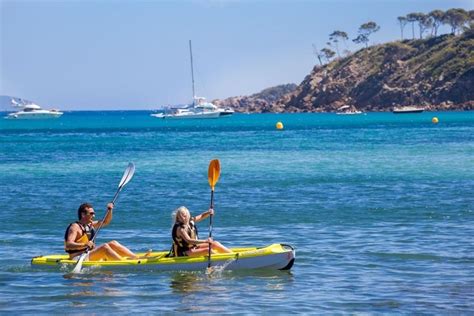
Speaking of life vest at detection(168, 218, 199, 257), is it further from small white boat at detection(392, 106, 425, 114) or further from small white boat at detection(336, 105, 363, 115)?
small white boat at detection(336, 105, 363, 115)

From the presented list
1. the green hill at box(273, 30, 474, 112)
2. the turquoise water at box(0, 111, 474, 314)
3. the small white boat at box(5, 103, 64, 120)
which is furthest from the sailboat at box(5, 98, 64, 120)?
the turquoise water at box(0, 111, 474, 314)

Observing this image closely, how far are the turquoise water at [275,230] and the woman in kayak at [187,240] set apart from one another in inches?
16.4

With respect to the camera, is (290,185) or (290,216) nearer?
(290,216)

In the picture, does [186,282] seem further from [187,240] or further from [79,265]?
[79,265]

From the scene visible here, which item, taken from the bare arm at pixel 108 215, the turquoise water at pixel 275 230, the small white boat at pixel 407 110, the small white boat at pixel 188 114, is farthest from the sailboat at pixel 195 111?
the bare arm at pixel 108 215

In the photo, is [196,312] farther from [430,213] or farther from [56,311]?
[430,213]

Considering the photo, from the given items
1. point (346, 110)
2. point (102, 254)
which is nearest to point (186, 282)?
point (102, 254)

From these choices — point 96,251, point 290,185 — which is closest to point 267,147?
point 290,185

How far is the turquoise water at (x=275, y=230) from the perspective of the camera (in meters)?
14.4

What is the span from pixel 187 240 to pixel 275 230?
5845 mm

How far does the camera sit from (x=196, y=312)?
13586 millimetres

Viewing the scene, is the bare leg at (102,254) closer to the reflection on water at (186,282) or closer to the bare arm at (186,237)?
the reflection on water at (186,282)

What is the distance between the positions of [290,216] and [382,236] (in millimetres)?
4322

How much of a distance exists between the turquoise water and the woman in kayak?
42 cm
